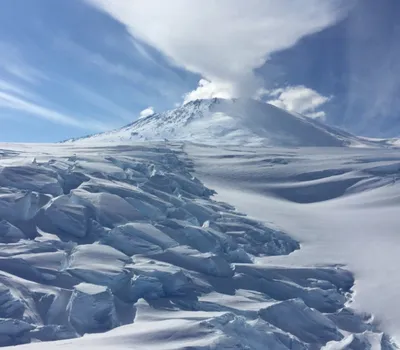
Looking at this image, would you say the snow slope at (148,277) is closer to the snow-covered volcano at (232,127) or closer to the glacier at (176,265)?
the glacier at (176,265)

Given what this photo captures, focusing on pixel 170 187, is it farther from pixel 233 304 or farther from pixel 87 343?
pixel 87 343

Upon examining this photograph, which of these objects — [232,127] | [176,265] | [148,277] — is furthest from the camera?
[232,127]

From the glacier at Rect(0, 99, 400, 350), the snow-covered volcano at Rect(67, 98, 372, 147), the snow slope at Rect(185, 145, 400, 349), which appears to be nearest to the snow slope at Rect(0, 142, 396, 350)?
the glacier at Rect(0, 99, 400, 350)

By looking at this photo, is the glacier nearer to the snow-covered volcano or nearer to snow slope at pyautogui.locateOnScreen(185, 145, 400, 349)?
snow slope at pyautogui.locateOnScreen(185, 145, 400, 349)

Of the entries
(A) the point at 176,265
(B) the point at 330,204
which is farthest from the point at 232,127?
(A) the point at 176,265

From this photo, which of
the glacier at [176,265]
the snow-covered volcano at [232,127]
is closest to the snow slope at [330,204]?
the glacier at [176,265]

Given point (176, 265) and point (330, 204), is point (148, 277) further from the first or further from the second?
point (330, 204)
